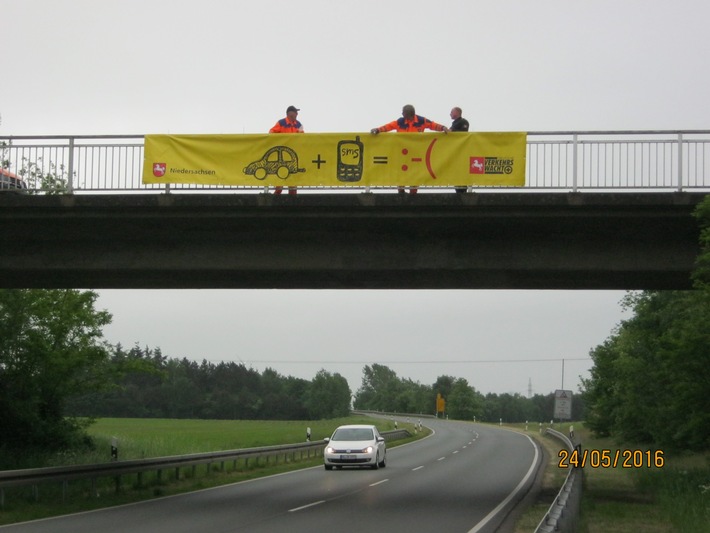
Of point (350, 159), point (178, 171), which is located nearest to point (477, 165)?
point (350, 159)

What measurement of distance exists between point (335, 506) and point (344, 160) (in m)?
7.10

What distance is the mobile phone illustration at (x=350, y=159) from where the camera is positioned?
64.7ft

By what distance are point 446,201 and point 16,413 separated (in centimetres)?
1643

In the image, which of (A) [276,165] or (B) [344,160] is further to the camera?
(A) [276,165]

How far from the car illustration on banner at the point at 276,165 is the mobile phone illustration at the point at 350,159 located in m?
0.82

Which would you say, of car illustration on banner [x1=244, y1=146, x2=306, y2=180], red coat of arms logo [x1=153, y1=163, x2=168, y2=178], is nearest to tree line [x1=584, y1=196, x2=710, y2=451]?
car illustration on banner [x1=244, y1=146, x2=306, y2=180]

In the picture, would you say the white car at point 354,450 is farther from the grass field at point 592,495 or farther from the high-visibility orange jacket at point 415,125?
the high-visibility orange jacket at point 415,125

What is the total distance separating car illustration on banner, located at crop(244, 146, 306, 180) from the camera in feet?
65.4

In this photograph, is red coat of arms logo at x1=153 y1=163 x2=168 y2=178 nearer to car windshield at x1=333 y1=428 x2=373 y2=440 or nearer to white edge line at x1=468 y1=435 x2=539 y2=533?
white edge line at x1=468 y1=435 x2=539 y2=533

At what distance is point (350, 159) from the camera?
1988cm

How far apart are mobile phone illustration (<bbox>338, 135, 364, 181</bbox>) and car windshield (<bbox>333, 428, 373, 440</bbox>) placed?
14313mm

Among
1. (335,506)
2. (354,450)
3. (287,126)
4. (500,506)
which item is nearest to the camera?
(335,506)

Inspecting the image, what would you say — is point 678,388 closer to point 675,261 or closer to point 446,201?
point 675,261
